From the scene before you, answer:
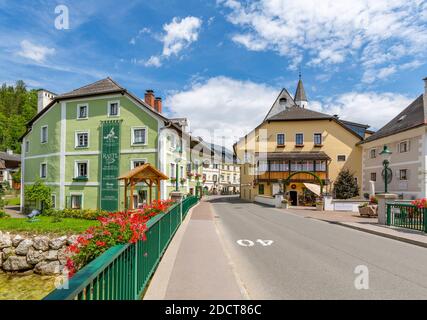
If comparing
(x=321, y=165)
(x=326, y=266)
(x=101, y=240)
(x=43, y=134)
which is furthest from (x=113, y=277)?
(x=321, y=165)

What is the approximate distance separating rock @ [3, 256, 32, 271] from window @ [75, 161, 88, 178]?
11.2 m

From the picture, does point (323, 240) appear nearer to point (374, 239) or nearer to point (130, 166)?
point (374, 239)

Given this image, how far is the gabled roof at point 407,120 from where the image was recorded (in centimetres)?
2380

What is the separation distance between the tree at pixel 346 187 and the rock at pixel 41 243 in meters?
30.0

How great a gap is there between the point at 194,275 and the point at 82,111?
24.2 m

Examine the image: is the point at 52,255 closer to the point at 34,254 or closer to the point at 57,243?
the point at 57,243

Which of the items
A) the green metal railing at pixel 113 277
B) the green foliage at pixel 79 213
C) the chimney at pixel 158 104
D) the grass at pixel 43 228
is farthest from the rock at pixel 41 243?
the chimney at pixel 158 104

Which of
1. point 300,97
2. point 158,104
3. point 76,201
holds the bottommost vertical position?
point 76,201

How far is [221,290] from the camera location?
4863 millimetres

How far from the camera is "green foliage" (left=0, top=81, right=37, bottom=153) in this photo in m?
62.6

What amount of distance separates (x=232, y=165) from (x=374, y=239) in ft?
246

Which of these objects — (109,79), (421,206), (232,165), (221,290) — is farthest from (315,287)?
(232,165)

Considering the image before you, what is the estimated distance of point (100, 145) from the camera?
2406cm
